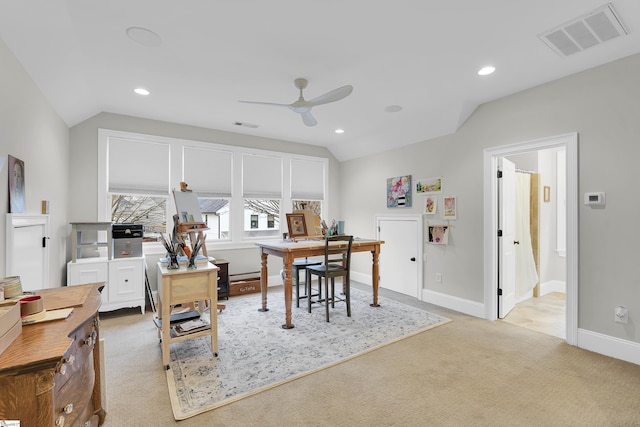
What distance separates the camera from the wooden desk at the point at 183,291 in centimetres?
250

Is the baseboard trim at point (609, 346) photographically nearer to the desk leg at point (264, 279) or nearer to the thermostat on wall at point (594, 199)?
the thermostat on wall at point (594, 199)

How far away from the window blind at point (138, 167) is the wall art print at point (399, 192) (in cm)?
347

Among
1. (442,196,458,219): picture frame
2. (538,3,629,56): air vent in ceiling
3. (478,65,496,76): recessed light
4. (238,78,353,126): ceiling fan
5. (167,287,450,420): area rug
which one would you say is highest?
(478,65,496,76): recessed light

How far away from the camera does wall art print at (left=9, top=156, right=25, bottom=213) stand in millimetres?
2168

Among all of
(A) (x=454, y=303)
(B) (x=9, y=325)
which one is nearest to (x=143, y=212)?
(B) (x=9, y=325)

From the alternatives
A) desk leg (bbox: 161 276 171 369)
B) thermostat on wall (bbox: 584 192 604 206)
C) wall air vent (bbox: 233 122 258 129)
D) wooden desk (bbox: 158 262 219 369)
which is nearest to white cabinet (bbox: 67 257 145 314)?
wooden desk (bbox: 158 262 219 369)

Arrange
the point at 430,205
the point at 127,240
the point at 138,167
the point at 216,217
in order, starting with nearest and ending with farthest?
1. the point at 127,240
2. the point at 138,167
3. the point at 430,205
4. the point at 216,217

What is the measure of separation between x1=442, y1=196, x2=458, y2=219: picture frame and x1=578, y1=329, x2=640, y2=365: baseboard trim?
176cm

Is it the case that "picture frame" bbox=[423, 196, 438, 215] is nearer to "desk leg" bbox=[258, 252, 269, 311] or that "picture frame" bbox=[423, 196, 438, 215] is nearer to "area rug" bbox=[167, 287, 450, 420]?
"area rug" bbox=[167, 287, 450, 420]

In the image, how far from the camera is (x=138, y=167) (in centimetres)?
427

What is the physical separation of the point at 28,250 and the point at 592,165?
495 cm

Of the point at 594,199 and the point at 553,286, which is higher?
the point at 594,199

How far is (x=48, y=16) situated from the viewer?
198 cm

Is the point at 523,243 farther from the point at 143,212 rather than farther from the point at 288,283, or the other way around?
the point at 143,212
